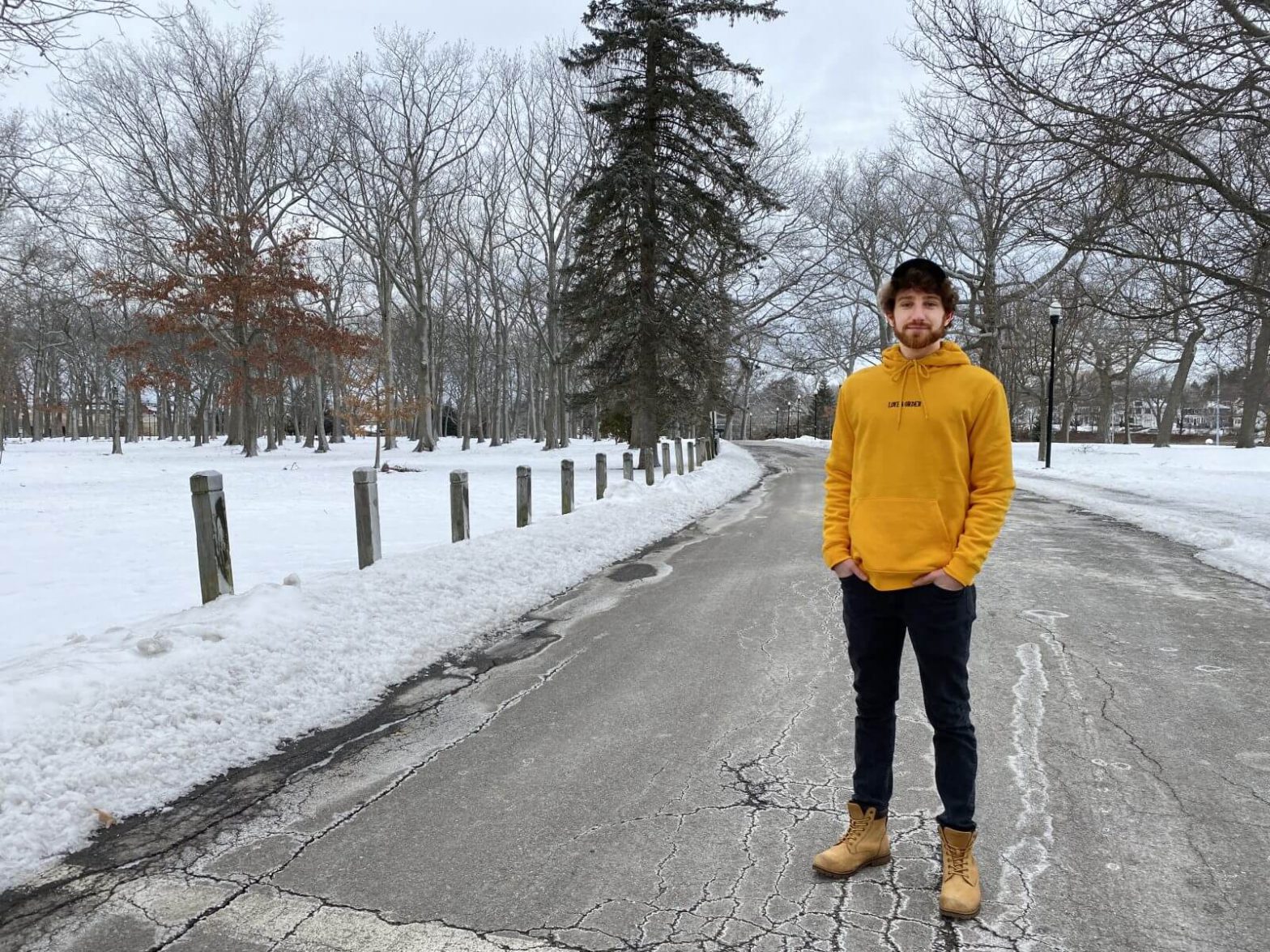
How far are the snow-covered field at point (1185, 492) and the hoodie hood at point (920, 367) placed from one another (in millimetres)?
6493

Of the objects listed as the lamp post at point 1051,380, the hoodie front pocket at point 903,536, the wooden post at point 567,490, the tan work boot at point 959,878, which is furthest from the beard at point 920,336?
the lamp post at point 1051,380

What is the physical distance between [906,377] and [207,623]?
4198 millimetres

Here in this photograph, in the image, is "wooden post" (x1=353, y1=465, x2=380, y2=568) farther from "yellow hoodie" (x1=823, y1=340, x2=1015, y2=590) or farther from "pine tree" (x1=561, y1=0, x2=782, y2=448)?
"pine tree" (x1=561, y1=0, x2=782, y2=448)

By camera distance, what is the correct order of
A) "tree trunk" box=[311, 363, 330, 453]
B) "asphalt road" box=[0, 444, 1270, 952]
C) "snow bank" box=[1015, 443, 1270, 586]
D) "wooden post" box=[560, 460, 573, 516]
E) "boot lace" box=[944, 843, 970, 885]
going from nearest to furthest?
"asphalt road" box=[0, 444, 1270, 952], "boot lace" box=[944, 843, 970, 885], "snow bank" box=[1015, 443, 1270, 586], "wooden post" box=[560, 460, 573, 516], "tree trunk" box=[311, 363, 330, 453]

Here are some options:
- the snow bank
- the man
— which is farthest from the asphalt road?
the snow bank

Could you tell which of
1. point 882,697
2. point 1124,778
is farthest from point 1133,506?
point 882,697

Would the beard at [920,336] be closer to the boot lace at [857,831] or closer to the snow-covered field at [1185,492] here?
the boot lace at [857,831]

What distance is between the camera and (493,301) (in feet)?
124

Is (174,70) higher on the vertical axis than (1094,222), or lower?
higher

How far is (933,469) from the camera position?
237 centimetres

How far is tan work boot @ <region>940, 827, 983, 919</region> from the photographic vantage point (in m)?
2.28

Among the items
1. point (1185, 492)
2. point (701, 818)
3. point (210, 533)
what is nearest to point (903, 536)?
point (701, 818)

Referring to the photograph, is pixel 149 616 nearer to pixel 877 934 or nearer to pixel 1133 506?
pixel 877 934

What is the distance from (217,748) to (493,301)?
118ft
